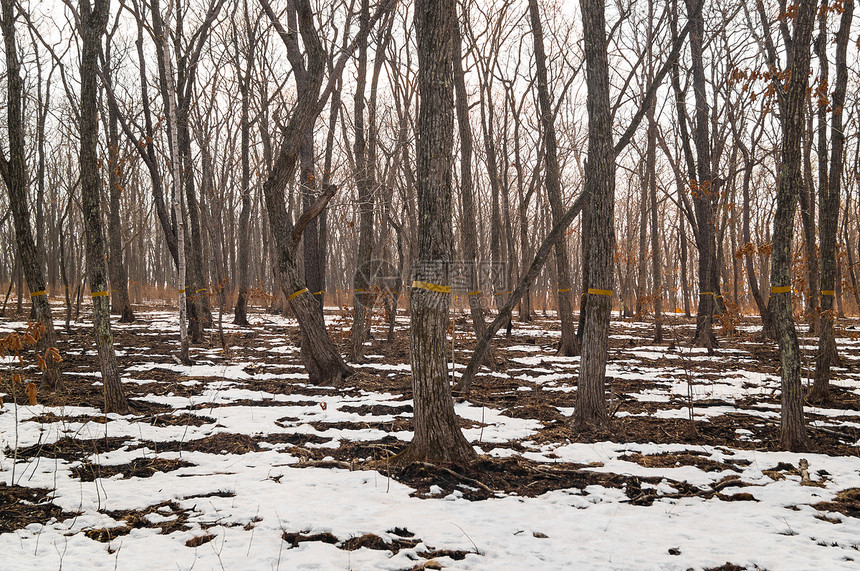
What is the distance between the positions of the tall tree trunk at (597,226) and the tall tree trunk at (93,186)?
4.45 metres

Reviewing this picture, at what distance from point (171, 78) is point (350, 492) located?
22.6 ft

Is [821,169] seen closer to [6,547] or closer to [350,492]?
[350,492]

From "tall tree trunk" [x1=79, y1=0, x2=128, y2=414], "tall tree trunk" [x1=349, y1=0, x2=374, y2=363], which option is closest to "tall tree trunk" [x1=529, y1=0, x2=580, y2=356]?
"tall tree trunk" [x1=349, y1=0, x2=374, y2=363]

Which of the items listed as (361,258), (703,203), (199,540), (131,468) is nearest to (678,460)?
(199,540)

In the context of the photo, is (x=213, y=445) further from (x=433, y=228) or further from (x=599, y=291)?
(x=599, y=291)

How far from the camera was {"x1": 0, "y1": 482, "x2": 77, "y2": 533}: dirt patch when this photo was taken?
2857 mm

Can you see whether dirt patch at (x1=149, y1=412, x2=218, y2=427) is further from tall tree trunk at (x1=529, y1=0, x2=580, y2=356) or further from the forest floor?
tall tree trunk at (x1=529, y1=0, x2=580, y2=356)

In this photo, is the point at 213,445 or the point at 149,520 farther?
the point at 213,445

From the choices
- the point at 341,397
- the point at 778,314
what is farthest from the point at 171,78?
the point at 778,314

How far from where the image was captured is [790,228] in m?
4.18

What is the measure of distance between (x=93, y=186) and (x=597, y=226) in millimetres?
4703

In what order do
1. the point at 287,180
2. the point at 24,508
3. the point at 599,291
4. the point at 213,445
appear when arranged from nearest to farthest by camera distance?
the point at 24,508 → the point at 213,445 → the point at 599,291 → the point at 287,180

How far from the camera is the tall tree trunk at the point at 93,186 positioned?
5.04m

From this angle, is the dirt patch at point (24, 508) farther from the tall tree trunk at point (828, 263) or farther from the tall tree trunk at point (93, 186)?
the tall tree trunk at point (828, 263)
